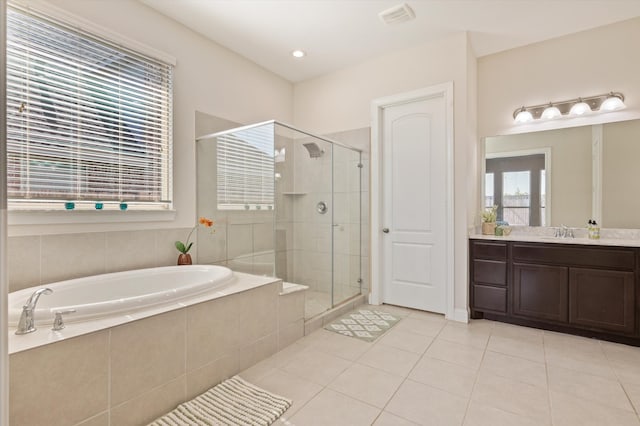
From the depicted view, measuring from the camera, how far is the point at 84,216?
84.4 inches

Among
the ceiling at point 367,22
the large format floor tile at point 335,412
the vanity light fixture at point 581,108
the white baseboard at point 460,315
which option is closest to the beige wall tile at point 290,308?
the large format floor tile at point 335,412

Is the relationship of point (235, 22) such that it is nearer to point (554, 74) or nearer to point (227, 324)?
point (227, 324)

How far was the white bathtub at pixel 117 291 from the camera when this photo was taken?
1.46m

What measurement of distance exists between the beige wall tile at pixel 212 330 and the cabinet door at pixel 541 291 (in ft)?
8.09

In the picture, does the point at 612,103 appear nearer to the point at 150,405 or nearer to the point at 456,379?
the point at 456,379

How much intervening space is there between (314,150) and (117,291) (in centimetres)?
208

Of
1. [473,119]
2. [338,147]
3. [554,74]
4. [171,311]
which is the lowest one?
[171,311]

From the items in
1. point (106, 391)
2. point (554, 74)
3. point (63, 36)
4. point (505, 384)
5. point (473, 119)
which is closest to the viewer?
point (106, 391)

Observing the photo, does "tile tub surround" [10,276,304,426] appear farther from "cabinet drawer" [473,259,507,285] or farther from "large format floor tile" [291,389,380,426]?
"cabinet drawer" [473,259,507,285]

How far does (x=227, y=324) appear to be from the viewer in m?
1.94

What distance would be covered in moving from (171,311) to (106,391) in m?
0.42

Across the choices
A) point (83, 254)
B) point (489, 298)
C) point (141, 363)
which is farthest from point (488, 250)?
point (83, 254)

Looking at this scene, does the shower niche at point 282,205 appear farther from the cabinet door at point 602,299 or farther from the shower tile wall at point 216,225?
the cabinet door at point 602,299

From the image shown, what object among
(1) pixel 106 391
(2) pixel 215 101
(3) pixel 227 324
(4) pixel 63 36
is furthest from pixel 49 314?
(2) pixel 215 101
